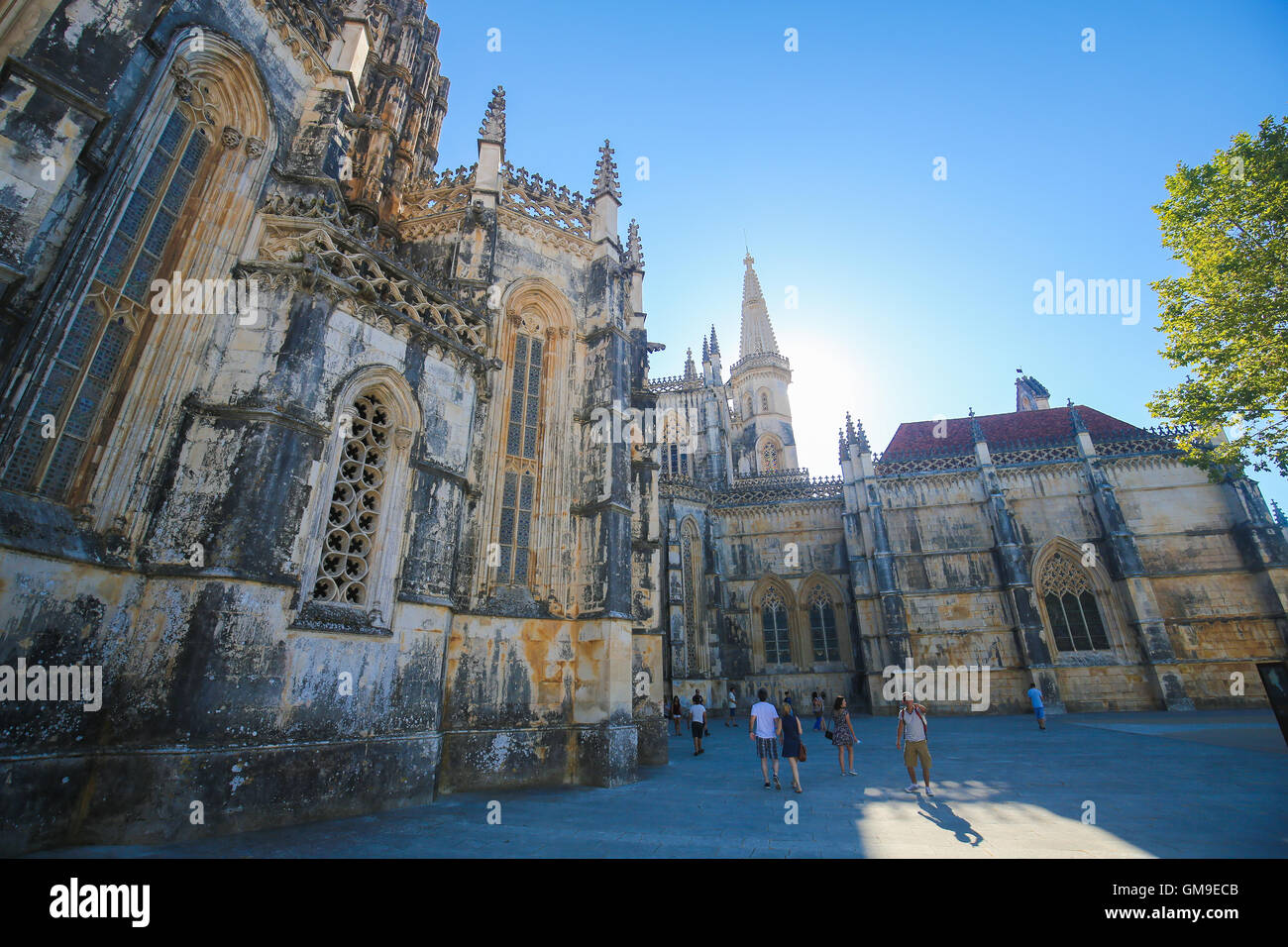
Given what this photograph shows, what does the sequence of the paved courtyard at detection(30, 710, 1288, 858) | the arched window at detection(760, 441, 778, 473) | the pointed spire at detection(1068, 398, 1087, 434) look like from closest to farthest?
1. the paved courtyard at detection(30, 710, 1288, 858)
2. the pointed spire at detection(1068, 398, 1087, 434)
3. the arched window at detection(760, 441, 778, 473)

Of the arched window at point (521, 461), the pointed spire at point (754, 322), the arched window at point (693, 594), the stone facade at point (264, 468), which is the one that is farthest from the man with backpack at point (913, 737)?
the pointed spire at point (754, 322)

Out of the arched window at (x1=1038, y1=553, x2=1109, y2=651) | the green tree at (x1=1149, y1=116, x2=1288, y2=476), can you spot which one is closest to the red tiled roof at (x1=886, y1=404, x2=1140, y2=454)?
the arched window at (x1=1038, y1=553, x2=1109, y2=651)

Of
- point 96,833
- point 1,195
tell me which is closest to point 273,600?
point 96,833

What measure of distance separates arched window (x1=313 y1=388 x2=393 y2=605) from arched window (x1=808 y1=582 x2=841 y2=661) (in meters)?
24.4

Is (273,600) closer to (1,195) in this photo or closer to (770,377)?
(1,195)

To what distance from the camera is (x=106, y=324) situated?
6031 millimetres

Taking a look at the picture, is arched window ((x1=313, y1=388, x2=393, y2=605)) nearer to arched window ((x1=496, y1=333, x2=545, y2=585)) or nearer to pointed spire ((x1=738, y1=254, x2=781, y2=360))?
arched window ((x1=496, y1=333, x2=545, y2=585))

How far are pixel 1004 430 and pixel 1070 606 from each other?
9748 mm

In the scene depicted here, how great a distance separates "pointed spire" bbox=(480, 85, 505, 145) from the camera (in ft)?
38.6

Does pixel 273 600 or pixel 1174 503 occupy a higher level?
pixel 1174 503

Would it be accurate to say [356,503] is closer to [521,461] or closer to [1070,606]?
[521,461]

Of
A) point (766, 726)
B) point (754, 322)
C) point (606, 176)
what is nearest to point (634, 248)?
point (606, 176)

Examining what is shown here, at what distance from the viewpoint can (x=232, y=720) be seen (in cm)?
553
